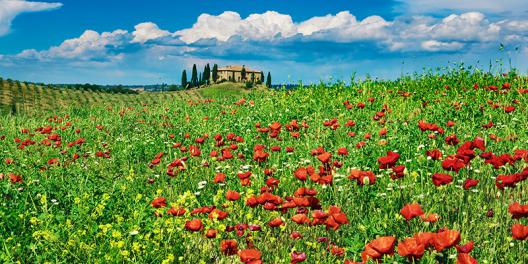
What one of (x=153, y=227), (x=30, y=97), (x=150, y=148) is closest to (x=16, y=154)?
(x=150, y=148)

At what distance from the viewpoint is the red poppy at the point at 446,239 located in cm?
239

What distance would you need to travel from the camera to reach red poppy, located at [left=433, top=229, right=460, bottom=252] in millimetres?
2389

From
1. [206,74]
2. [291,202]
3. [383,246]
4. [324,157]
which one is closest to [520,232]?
[383,246]

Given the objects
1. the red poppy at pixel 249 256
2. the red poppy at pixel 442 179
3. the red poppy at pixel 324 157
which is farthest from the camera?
the red poppy at pixel 324 157

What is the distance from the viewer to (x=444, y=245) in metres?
2.39

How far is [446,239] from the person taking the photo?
7.91 feet

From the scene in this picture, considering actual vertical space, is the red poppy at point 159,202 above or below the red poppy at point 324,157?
below

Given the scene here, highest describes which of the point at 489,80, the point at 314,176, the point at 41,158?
the point at 489,80

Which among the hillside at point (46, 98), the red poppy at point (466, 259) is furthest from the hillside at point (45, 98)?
the red poppy at point (466, 259)

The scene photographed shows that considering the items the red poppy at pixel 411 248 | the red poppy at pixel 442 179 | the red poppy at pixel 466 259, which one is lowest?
the red poppy at pixel 466 259

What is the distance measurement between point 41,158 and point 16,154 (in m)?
0.79

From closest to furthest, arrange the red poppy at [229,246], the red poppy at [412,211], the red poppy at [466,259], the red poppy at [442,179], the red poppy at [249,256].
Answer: the red poppy at [466,259], the red poppy at [249,256], the red poppy at [412,211], the red poppy at [229,246], the red poppy at [442,179]

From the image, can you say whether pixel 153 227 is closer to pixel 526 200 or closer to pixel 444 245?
pixel 444 245

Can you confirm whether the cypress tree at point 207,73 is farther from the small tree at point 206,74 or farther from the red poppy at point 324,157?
the red poppy at point 324,157
